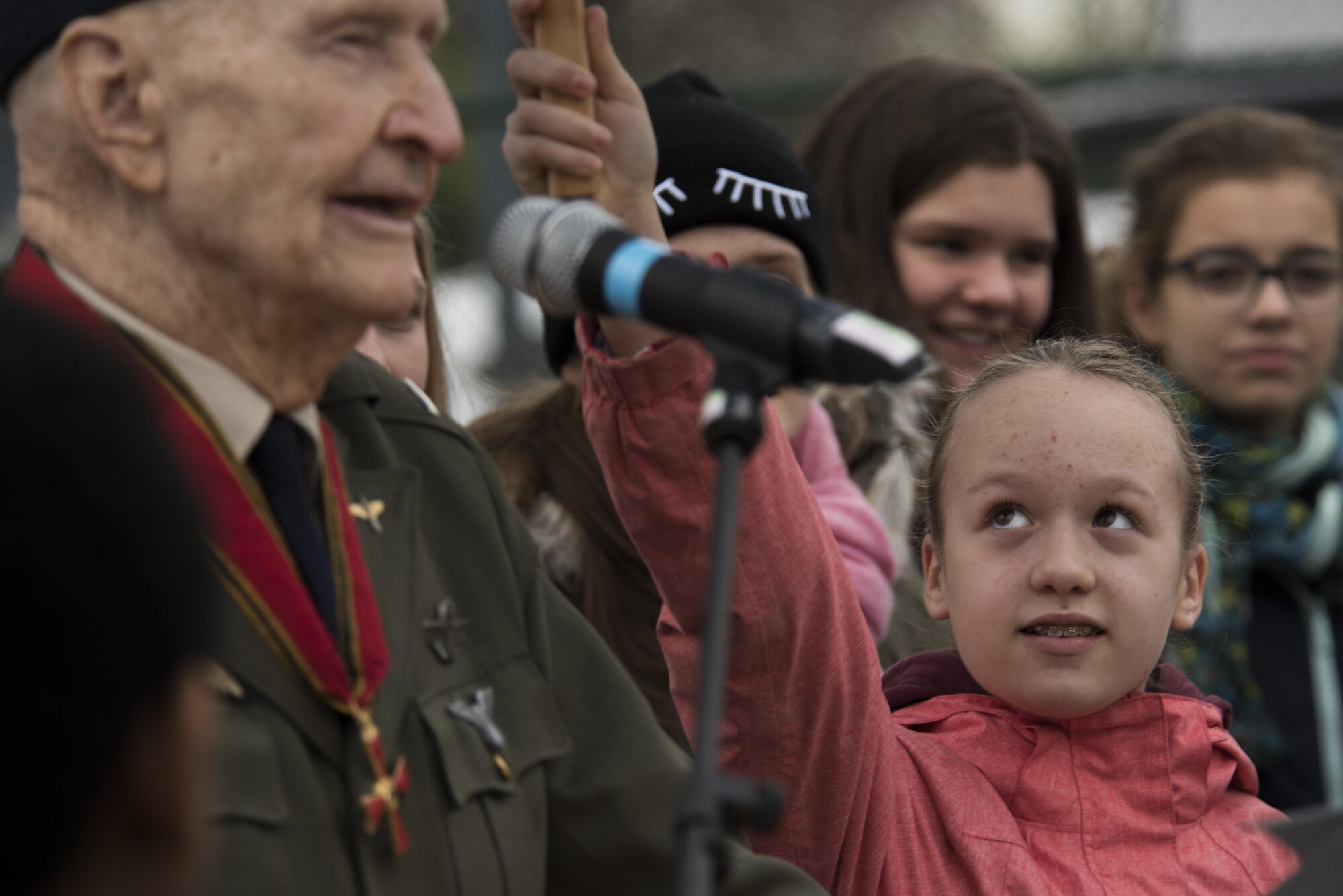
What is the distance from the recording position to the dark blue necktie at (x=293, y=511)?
1.68 m

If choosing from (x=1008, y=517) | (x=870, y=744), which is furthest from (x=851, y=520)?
(x=870, y=744)

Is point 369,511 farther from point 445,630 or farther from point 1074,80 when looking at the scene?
point 1074,80

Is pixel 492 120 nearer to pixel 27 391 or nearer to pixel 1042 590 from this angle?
pixel 1042 590

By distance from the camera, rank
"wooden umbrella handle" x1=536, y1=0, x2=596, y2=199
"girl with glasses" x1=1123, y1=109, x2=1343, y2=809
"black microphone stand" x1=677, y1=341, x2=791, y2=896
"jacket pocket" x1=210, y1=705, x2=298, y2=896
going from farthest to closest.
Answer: "girl with glasses" x1=1123, y1=109, x2=1343, y2=809
"wooden umbrella handle" x1=536, y1=0, x2=596, y2=199
"jacket pocket" x1=210, y1=705, x2=298, y2=896
"black microphone stand" x1=677, y1=341, x2=791, y2=896

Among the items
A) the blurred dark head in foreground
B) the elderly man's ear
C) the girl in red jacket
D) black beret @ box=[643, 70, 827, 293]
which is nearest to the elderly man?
the elderly man's ear

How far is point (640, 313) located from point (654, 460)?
463 mm

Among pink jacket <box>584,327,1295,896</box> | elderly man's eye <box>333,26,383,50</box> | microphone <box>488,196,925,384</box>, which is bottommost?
pink jacket <box>584,327,1295,896</box>

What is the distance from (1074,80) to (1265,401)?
1954 millimetres

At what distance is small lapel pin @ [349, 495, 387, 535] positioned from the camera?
5.96 feet

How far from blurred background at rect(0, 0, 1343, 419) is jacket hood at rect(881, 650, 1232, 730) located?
2.35 m

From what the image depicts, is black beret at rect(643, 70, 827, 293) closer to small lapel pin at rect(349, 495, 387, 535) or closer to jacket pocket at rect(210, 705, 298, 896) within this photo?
small lapel pin at rect(349, 495, 387, 535)

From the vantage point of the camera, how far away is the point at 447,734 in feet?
5.87

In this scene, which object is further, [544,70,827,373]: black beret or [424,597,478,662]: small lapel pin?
[544,70,827,373]: black beret

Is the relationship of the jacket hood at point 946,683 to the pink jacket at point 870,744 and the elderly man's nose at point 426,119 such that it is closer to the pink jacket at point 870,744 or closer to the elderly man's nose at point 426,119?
the pink jacket at point 870,744
